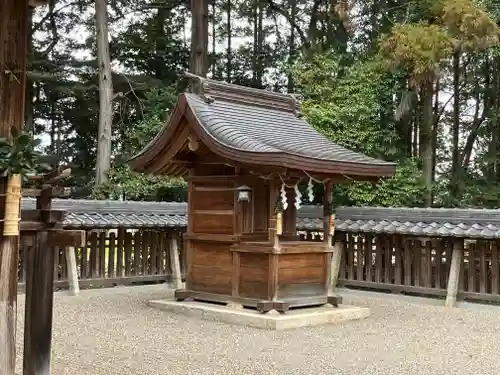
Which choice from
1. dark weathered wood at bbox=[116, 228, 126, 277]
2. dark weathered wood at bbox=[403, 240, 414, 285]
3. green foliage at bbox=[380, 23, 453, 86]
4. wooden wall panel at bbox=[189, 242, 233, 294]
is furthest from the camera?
green foliage at bbox=[380, 23, 453, 86]

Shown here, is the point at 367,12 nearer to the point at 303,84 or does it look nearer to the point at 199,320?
the point at 303,84

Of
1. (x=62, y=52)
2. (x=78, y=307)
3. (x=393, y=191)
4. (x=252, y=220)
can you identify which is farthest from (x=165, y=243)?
(x=62, y=52)

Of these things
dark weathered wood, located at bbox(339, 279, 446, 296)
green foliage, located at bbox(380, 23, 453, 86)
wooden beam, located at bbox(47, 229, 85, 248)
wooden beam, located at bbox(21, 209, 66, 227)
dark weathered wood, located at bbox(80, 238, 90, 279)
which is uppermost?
green foliage, located at bbox(380, 23, 453, 86)

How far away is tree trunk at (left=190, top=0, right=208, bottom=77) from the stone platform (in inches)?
343

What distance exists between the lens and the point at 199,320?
8500 millimetres

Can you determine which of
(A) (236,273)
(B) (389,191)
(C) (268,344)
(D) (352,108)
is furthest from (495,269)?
(D) (352,108)

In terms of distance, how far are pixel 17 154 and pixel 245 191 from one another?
505cm

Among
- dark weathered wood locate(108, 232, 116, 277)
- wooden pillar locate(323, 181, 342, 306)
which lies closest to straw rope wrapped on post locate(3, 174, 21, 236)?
→ wooden pillar locate(323, 181, 342, 306)

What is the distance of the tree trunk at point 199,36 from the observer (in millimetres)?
16391

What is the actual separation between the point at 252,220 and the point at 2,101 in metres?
5.29

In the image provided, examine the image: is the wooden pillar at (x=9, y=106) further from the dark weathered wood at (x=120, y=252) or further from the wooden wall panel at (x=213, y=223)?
Result: the dark weathered wood at (x=120, y=252)

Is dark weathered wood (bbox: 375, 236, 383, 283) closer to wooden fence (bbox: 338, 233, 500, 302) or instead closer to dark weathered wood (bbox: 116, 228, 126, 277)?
wooden fence (bbox: 338, 233, 500, 302)

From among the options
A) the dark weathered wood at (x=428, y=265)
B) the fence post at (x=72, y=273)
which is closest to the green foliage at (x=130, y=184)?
the fence post at (x=72, y=273)

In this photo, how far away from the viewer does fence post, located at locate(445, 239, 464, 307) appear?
1012cm
